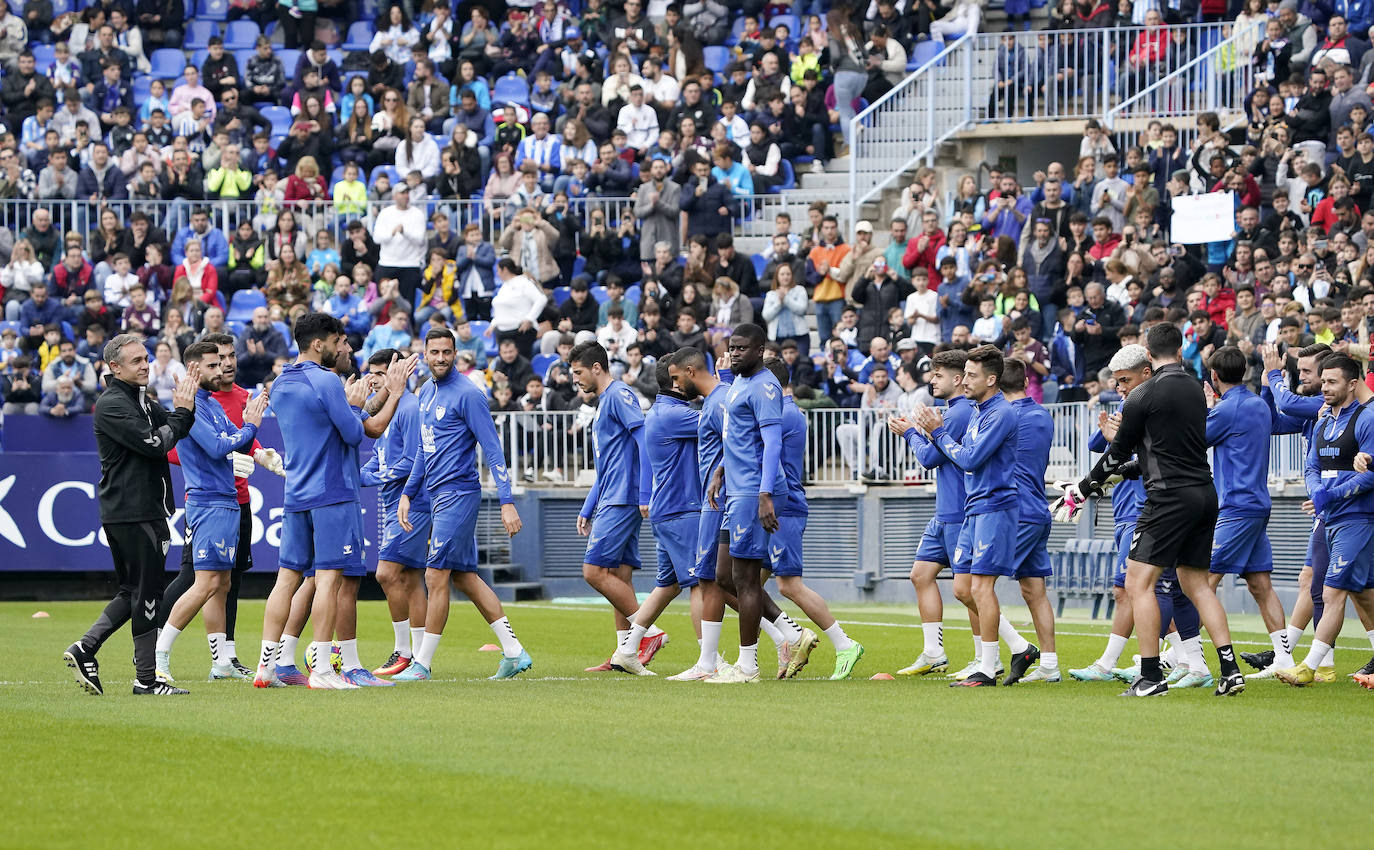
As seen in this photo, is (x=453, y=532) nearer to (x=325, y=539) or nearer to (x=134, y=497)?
(x=325, y=539)

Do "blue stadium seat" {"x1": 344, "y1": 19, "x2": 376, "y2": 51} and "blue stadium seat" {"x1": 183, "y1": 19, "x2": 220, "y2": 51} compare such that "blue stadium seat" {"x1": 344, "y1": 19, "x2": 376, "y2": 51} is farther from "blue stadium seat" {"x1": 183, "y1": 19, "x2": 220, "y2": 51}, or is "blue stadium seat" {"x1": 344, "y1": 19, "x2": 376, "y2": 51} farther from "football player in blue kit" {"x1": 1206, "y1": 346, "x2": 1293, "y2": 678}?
"football player in blue kit" {"x1": 1206, "y1": 346, "x2": 1293, "y2": 678}

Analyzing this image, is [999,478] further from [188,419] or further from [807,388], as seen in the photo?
[807,388]

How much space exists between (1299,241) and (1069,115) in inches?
297

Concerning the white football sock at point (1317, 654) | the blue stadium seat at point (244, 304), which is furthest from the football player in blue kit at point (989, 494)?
the blue stadium seat at point (244, 304)

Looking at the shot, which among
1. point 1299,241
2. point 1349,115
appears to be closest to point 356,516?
point 1299,241

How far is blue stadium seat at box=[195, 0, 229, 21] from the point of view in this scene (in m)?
35.7

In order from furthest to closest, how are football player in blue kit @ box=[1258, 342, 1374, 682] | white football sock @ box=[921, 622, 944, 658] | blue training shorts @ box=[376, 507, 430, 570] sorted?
white football sock @ box=[921, 622, 944, 658] < blue training shorts @ box=[376, 507, 430, 570] < football player in blue kit @ box=[1258, 342, 1374, 682]

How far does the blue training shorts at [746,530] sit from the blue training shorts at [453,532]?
196cm

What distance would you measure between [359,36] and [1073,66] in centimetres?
A: 1310

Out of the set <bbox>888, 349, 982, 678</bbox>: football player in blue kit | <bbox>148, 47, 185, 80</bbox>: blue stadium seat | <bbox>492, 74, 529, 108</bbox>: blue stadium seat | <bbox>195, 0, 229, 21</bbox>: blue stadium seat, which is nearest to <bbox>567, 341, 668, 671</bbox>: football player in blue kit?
<bbox>888, 349, 982, 678</bbox>: football player in blue kit

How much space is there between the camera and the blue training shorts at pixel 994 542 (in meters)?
12.8

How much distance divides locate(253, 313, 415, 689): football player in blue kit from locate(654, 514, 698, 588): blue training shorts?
7.90 feet

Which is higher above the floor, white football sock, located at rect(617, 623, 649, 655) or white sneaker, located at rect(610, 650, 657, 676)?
white football sock, located at rect(617, 623, 649, 655)

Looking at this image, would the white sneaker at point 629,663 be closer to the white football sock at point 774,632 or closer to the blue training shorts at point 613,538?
the blue training shorts at point 613,538
